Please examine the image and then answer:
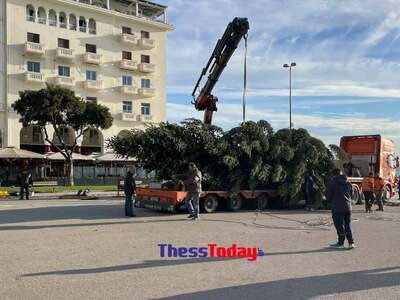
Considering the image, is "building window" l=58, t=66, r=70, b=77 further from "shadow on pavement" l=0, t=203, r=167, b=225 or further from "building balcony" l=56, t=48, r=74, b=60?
"shadow on pavement" l=0, t=203, r=167, b=225

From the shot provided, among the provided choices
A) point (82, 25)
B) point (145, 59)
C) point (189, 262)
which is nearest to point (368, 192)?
point (189, 262)

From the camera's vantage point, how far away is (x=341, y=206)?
34.2 feet

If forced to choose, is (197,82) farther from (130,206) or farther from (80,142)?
(80,142)

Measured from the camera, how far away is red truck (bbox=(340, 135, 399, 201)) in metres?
22.7

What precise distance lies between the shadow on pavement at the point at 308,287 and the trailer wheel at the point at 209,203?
10.3m

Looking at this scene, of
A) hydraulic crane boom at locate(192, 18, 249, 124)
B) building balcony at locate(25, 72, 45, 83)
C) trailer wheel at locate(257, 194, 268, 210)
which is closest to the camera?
trailer wheel at locate(257, 194, 268, 210)

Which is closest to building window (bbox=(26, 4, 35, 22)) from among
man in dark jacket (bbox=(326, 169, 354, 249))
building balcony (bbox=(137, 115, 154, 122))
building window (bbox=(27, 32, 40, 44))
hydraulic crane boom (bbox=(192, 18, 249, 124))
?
building window (bbox=(27, 32, 40, 44))

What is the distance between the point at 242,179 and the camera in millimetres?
18938

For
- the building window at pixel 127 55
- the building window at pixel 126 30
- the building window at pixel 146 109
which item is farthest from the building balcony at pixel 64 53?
the building window at pixel 146 109

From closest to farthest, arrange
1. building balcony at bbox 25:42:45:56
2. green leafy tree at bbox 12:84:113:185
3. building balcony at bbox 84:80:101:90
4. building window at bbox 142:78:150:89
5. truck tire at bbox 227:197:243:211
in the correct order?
truck tire at bbox 227:197:243:211 < green leafy tree at bbox 12:84:113:185 < building balcony at bbox 25:42:45:56 < building balcony at bbox 84:80:101:90 < building window at bbox 142:78:150:89

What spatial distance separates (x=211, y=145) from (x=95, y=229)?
6849 mm

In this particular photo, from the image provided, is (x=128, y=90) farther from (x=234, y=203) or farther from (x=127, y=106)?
(x=234, y=203)

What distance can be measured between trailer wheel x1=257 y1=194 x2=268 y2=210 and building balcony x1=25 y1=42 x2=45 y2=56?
40.8m

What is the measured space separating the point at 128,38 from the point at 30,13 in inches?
462
